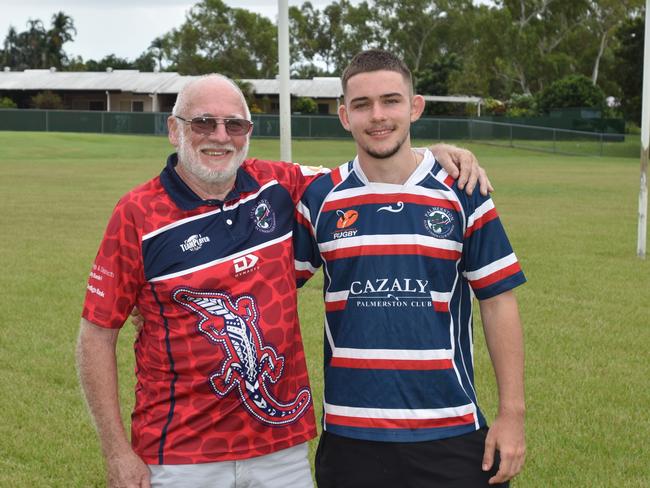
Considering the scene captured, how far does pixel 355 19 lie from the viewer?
3681 inches

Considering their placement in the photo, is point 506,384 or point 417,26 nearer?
point 506,384

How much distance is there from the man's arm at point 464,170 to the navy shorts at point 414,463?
87cm

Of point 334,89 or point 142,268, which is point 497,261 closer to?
point 142,268

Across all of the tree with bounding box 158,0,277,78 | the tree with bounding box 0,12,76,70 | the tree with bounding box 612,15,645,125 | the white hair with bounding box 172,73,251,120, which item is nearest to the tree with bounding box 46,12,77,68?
the tree with bounding box 0,12,76,70

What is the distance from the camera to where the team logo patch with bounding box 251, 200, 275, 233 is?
3.59 m

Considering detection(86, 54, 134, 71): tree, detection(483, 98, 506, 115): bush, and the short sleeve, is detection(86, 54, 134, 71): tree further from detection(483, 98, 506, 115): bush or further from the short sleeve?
the short sleeve

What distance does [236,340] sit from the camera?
11.3 ft

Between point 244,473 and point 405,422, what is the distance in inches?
23.5

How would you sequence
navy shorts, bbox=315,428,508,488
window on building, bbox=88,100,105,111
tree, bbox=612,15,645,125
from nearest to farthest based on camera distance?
navy shorts, bbox=315,428,508,488
tree, bbox=612,15,645,125
window on building, bbox=88,100,105,111

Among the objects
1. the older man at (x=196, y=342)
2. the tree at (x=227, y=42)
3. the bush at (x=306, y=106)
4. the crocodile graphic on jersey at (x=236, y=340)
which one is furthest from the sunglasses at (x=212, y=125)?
the tree at (x=227, y=42)

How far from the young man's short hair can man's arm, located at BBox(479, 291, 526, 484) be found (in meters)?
0.86

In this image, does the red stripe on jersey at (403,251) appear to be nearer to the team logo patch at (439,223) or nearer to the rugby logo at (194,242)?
the team logo patch at (439,223)

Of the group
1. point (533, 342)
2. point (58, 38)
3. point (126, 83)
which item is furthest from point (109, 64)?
point (533, 342)

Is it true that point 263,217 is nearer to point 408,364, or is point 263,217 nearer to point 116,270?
point 116,270
